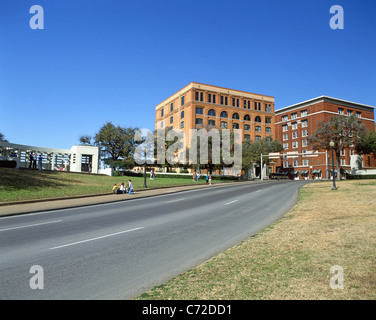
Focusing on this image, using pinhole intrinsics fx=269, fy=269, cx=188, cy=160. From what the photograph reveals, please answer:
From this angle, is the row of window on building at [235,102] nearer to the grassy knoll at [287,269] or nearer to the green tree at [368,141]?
the green tree at [368,141]

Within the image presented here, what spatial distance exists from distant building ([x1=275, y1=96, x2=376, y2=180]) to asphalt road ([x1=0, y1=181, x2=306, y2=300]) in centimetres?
7205

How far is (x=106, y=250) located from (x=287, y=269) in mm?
4289

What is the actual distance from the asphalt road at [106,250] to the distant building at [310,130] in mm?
72046

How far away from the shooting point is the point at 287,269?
15.9 feet

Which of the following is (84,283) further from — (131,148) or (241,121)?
(241,121)

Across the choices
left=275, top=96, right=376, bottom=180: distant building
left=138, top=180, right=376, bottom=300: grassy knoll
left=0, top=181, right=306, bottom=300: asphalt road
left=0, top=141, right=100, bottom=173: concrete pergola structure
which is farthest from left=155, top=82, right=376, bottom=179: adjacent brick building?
left=138, top=180, right=376, bottom=300: grassy knoll

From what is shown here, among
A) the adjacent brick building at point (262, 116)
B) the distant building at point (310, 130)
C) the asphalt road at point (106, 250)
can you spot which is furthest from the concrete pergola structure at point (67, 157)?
the distant building at point (310, 130)

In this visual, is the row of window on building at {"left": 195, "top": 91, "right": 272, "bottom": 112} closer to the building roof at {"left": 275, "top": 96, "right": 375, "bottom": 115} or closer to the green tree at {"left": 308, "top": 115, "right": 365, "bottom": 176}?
the building roof at {"left": 275, "top": 96, "right": 375, "bottom": 115}

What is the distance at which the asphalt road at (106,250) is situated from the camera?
4.59 metres

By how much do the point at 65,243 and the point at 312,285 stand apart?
247 inches

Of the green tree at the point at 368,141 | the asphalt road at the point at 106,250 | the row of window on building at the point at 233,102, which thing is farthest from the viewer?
the row of window on building at the point at 233,102

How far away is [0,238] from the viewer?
8.12m

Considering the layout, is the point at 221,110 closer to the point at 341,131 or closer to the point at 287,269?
the point at 341,131
